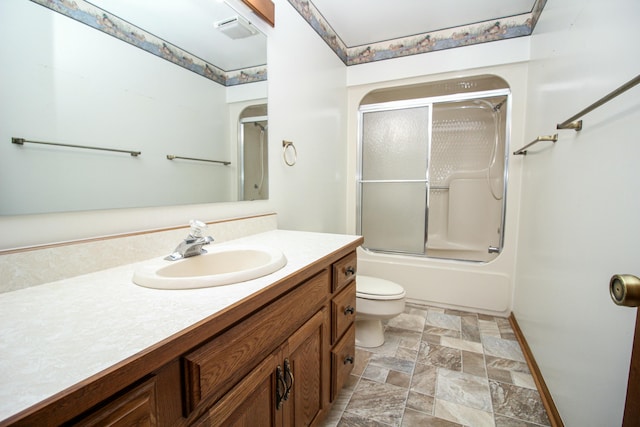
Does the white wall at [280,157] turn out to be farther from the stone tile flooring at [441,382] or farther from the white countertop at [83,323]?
the stone tile flooring at [441,382]

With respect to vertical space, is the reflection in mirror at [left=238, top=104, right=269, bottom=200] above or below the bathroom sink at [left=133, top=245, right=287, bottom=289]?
above

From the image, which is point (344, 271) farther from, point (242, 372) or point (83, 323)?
point (83, 323)

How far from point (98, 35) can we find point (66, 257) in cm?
67

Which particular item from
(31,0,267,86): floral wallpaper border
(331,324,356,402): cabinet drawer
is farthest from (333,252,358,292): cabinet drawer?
(31,0,267,86): floral wallpaper border

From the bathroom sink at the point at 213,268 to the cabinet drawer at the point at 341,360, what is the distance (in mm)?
526

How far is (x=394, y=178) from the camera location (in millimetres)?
2660

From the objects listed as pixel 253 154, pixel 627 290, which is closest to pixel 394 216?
pixel 253 154

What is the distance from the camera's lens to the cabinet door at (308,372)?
2.87 ft

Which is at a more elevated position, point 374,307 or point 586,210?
point 586,210

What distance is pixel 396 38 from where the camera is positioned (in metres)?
2.42

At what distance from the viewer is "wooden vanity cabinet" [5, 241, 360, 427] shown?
40 centimetres

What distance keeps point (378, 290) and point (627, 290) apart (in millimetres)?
1375

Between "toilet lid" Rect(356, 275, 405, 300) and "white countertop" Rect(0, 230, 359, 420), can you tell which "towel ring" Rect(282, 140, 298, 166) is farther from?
"white countertop" Rect(0, 230, 359, 420)

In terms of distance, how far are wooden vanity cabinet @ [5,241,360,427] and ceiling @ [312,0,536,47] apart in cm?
181
